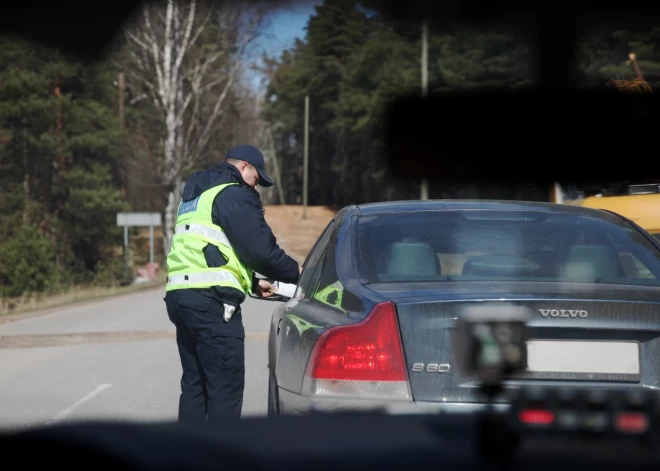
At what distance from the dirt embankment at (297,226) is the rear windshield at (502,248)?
125 feet

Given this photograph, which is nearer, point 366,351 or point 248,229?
point 366,351

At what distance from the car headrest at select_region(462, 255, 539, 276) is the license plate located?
787 mm

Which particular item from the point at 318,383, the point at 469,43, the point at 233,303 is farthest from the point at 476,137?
the point at 318,383

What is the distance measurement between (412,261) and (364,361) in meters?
0.88

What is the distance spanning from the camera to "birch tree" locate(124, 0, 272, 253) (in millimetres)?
36469

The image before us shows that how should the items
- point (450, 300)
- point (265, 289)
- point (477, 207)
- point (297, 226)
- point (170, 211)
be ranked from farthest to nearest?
point (297, 226)
point (170, 211)
point (265, 289)
point (477, 207)
point (450, 300)

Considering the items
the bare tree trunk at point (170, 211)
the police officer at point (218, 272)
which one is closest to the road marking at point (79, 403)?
the police officer at point (218, 272)

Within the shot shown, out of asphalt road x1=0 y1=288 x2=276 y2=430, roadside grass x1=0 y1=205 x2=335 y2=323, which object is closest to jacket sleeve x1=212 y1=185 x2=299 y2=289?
asphalt road x1=0 y1=288 x2=276 y2=430

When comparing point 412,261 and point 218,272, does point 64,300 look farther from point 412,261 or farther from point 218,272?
point 412,261

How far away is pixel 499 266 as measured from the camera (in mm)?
4699

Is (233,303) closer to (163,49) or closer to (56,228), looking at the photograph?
(163,49)

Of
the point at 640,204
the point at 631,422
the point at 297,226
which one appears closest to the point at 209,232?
the point at 631,422

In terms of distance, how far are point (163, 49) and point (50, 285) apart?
10.8 m

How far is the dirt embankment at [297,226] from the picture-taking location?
167 feet
